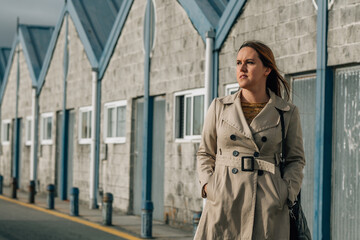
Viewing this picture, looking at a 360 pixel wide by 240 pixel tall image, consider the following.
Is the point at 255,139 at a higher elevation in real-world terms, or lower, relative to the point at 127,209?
higher

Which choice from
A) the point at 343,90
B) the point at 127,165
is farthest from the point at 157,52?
the point at 343,90

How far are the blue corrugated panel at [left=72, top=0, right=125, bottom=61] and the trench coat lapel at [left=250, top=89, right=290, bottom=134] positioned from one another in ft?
53.0

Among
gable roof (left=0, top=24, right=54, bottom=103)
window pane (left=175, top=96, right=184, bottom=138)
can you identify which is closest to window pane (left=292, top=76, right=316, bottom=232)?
window pane (left=175, top=96, right=184, bottom=138)

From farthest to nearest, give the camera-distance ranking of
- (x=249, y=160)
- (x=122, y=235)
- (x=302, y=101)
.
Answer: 1. (x=122, y=235)
2. (x=302, y=101)
3. (x=249, y=160)

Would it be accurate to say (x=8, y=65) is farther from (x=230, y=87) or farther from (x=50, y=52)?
(x=230, y=87)

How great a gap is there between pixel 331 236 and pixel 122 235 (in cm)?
426

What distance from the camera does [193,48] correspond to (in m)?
14.7

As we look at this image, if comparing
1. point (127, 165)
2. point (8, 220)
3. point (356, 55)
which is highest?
point (356, 55)

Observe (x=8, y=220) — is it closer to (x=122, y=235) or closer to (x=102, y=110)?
(x=122, y=235)

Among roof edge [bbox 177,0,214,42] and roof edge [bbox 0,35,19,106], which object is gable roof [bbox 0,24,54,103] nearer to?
roof edge [bbox 0,35,19,106]

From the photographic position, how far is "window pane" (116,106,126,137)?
61.5 feet

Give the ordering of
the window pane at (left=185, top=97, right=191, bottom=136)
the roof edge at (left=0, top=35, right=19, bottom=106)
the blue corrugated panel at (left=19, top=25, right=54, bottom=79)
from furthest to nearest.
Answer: the roof edge at (left=0, top=35, right=19, bottom=106) < the blue corrugated panel at (left=19, top=25, right=54, bottom=79) < the window pane at (left=185, top=97, right=191, bottom=136)

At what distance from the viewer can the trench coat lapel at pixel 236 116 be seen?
4777 mm

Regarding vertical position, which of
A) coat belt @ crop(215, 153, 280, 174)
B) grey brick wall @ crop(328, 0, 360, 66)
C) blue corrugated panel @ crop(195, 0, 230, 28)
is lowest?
Answer: coat belt @ crop(215, 153, 280, 174)
